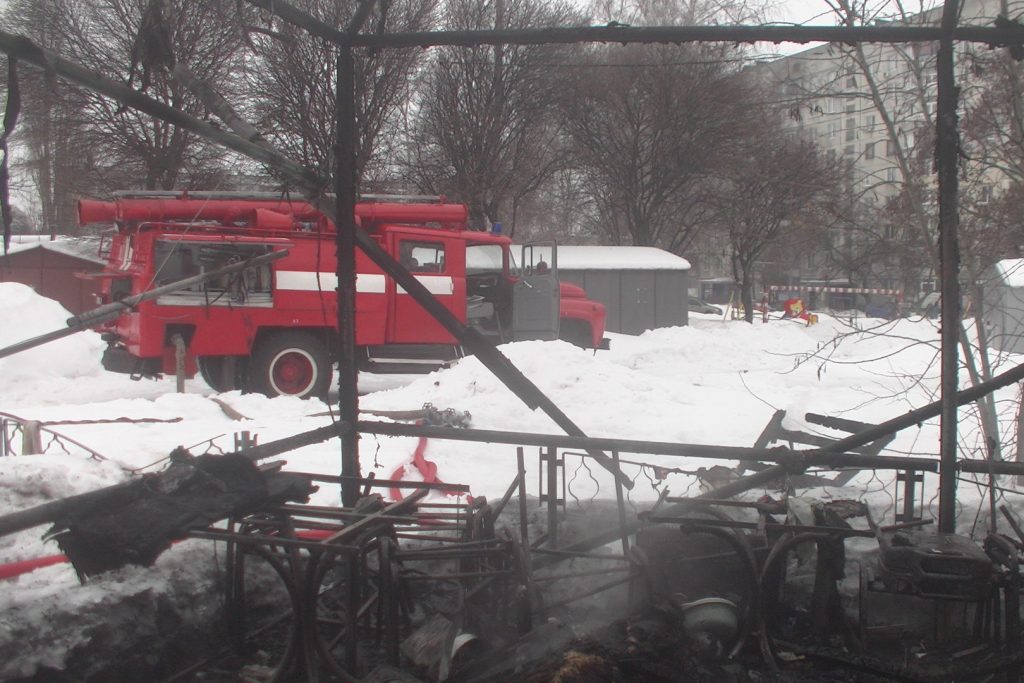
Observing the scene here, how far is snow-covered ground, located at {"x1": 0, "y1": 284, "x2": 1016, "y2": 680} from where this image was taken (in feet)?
15.4

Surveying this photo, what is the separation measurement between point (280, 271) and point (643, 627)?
1079cm

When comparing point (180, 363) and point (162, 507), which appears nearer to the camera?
point (162, 507)

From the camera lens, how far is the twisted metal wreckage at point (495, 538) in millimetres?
3619

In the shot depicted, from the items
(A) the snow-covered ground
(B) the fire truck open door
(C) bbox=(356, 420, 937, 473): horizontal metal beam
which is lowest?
(A) the snow-covered ground

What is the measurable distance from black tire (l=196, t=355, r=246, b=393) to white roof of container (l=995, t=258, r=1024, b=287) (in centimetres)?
1078

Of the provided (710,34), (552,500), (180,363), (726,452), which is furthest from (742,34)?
(180,363)

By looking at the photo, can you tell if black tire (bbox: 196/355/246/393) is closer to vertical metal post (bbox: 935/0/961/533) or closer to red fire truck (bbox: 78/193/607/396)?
red fire truck (bbox: 78/193/607/396)

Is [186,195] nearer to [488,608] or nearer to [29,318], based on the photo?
[29,318]

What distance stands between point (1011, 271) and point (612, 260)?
2338 centimetres

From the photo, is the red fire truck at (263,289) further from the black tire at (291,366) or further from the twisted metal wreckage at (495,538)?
the twisted metal wreckage at (495,538)

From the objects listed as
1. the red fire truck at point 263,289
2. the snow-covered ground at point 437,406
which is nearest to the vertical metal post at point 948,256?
the snow-covered ground at point 437,406

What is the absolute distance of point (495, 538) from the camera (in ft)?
13.6

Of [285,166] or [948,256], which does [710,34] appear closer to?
[948,256]

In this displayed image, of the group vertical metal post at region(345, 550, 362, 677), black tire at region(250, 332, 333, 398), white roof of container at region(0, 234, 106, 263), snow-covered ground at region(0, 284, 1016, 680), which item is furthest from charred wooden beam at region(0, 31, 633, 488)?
white roof of container at region(0, 234, 106, 263)
